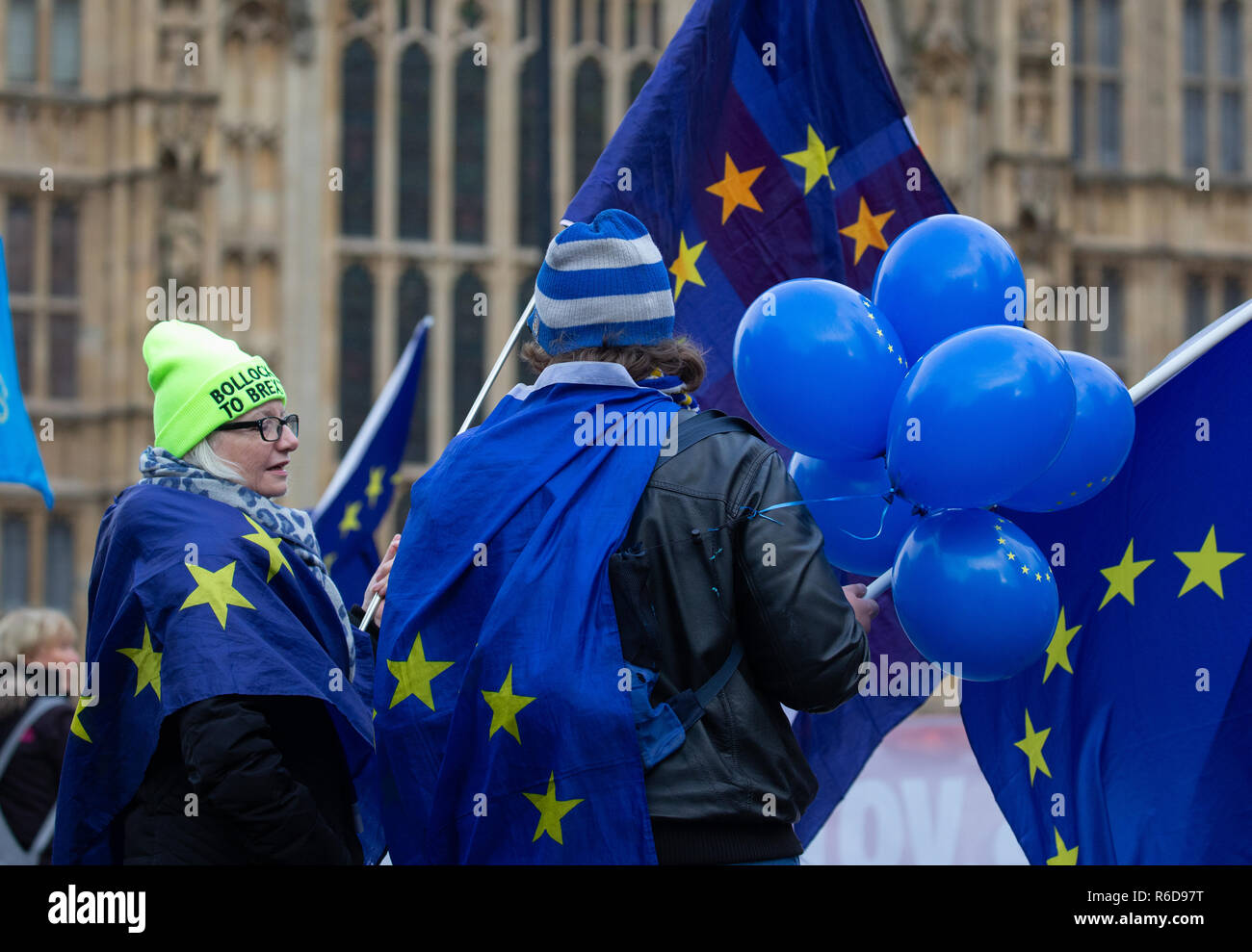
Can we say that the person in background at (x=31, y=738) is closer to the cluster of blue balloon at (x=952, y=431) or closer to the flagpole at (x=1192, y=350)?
the cluster of blue balloon at (x=952, y=431)

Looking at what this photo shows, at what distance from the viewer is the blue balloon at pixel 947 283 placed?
3.42m

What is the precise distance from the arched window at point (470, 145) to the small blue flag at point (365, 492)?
8.83 m

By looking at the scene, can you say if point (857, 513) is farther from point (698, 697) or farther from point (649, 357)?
point (698, 697)

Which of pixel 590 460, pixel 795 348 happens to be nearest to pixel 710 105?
pixel 795 348

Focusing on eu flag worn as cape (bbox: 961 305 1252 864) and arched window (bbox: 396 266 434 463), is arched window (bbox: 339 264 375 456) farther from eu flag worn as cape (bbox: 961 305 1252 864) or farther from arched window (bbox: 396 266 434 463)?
eu flag worn as cape (bbox: 961 305 1252 864)

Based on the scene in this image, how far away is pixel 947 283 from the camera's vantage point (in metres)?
3.42

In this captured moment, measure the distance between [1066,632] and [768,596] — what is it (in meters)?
1.51

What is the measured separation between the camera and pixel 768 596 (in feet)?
8.39

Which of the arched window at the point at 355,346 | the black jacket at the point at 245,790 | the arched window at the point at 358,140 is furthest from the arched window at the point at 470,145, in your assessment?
the black jacket at the point at 245,790

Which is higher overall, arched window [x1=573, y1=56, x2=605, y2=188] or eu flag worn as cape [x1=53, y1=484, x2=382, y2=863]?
Result: arched window [x1=573, y1=56, x2=605, y2=188]

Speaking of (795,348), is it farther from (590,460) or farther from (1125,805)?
(1125,805)

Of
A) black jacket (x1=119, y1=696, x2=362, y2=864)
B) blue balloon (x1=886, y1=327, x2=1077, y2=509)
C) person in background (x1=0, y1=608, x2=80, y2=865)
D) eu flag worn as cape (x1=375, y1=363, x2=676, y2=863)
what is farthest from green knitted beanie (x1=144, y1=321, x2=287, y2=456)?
person in background (x1=0, y1=608, x2=80, y2=865)

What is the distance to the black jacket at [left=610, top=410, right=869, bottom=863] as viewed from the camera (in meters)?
2.56

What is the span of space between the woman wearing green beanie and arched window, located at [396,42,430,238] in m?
13.4
